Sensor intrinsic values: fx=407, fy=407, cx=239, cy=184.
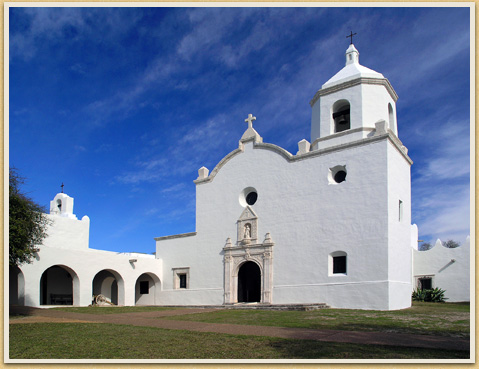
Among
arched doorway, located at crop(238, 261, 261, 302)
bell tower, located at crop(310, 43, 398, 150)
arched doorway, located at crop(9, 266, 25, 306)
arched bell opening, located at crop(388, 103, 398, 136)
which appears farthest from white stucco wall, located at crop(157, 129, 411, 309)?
arched doorway, located at crop(9, 266, 25, 306)

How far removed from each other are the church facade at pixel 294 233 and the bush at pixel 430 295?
3108mm

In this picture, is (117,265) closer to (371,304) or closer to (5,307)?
(371,304)

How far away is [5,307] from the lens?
6.00 metres

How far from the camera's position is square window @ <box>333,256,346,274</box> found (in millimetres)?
17750

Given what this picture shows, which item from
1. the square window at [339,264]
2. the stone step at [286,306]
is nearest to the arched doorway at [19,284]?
the stone step at [286,306]

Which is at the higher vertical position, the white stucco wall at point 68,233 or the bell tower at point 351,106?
the bell tower at point 351,106

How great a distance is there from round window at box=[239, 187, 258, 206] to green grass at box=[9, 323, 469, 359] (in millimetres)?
12812

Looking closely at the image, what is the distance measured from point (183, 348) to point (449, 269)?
1825 cm

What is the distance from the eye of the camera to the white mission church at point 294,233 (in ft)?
56.2

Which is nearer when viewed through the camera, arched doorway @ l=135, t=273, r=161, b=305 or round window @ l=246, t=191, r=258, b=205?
round window @ l=246, t=191, r=258, b=205

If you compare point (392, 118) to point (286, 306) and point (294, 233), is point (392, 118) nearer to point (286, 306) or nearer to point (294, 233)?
point (294, 233)

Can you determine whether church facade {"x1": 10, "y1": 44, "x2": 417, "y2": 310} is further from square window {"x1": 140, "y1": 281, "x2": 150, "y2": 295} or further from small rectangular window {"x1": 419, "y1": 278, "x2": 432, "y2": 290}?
small rectangular window {"x1": 419, "y1": 278, "x2": 432, "y2": 290}

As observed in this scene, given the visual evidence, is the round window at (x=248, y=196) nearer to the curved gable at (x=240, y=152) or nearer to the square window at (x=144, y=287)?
the curved gable at (x=240, y=152)

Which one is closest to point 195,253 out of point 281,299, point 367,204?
point 281,299
